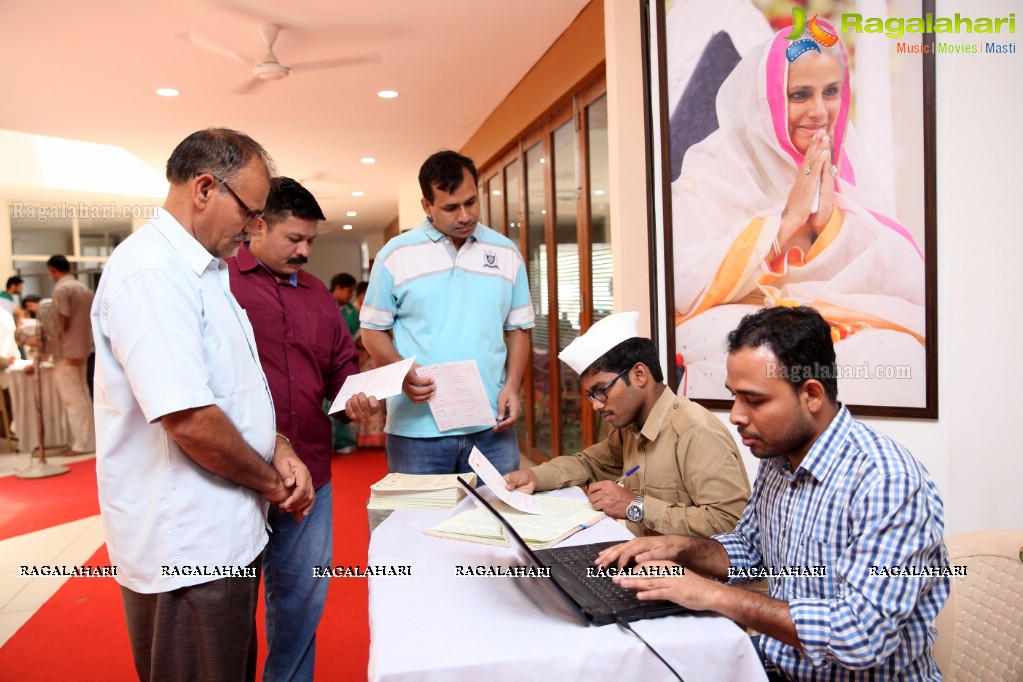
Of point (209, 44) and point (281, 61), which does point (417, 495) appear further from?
point (281, 61)

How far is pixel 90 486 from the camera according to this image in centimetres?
603

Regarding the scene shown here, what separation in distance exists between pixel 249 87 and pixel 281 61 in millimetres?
690

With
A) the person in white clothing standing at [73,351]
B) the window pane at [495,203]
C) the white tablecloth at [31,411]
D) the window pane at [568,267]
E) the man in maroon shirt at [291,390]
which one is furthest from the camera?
the white tablecloth at [31,411]

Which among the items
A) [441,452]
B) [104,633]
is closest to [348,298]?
[104,633]

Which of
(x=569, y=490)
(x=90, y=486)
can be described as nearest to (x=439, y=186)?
(x=569, y=490)

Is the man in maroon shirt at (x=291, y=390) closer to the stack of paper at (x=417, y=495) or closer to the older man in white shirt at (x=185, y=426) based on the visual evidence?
the stack of paper at (x=417, y=495)

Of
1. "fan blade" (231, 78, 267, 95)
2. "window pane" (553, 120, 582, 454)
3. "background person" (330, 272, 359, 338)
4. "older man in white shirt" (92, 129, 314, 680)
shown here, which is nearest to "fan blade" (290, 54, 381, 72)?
"fan blade" (231, 78, 267, 95)

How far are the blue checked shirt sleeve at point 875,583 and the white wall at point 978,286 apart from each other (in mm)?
1224

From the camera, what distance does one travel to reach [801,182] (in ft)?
8.54

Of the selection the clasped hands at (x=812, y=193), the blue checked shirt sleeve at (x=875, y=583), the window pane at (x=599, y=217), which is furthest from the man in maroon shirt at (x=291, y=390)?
the window pane at (x=599, y=217)

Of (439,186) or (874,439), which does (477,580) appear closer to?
(874,439)

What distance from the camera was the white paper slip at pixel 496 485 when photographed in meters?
1.68

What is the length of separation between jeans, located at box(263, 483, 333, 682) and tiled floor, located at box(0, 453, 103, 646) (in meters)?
1.76

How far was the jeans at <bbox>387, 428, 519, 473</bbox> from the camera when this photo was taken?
2418 mm
